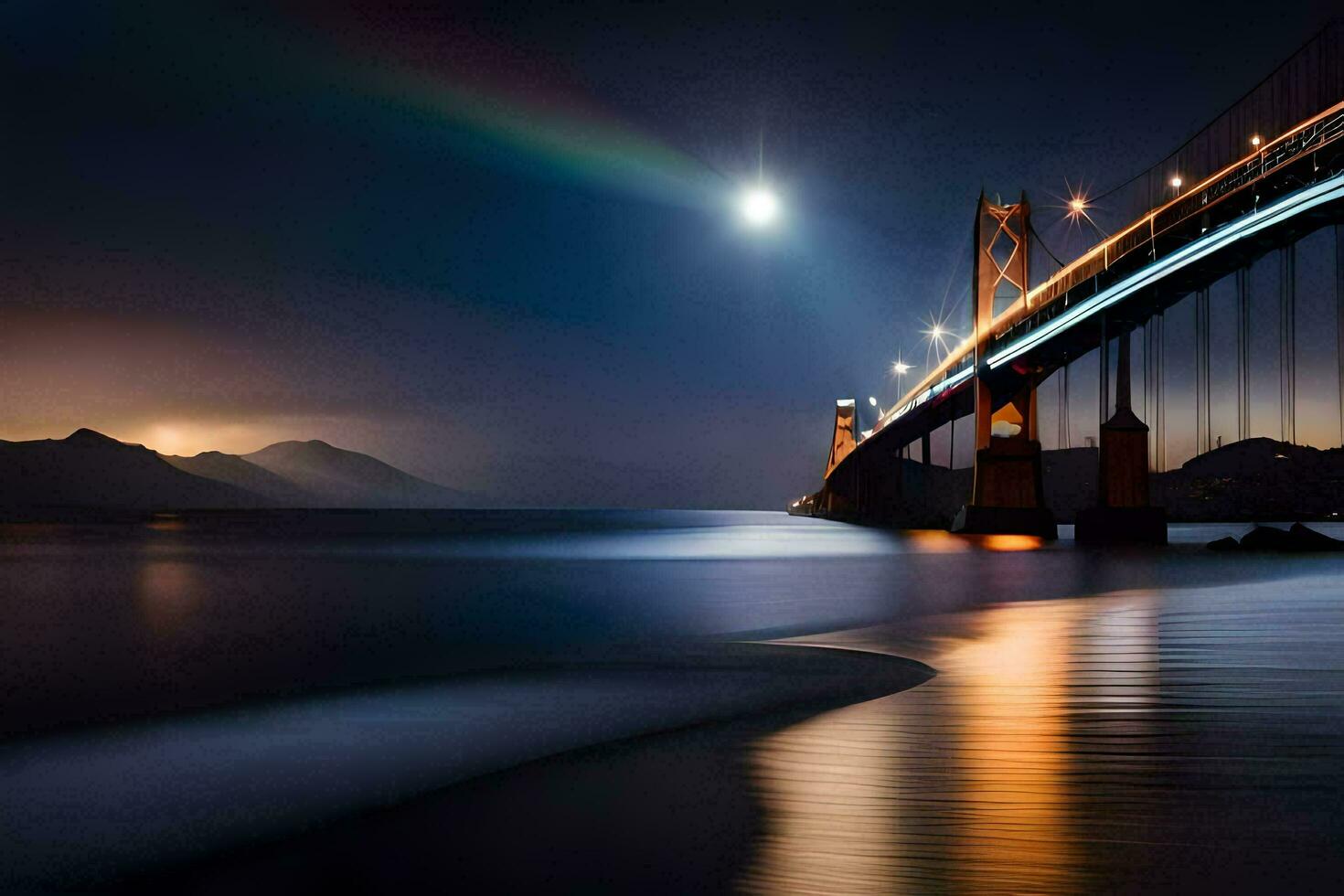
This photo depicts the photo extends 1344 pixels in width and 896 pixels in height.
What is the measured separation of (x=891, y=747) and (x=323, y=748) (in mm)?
3927

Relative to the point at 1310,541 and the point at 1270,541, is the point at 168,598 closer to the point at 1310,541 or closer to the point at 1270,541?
the point at 1310,541

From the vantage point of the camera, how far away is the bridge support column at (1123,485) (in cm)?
4481

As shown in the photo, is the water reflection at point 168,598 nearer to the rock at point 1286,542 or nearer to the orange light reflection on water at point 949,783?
the orange light reflection on water at point 949,783

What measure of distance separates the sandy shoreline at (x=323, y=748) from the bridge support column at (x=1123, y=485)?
121 feet

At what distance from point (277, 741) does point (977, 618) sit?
11.4 metres

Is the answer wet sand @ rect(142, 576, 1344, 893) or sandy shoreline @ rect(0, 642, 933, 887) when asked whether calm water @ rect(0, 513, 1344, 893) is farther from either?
sandy shoreline @ rect(0, 642, 933, 887)

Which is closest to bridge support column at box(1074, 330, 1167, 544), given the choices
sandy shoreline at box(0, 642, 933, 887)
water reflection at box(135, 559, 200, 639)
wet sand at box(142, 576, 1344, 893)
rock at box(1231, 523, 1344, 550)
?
rock at box(1231, 523, 1344, 550)

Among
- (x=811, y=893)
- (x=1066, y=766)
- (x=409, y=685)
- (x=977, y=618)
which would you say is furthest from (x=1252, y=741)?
(x=977, y=618)

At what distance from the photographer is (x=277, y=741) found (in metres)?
7.82

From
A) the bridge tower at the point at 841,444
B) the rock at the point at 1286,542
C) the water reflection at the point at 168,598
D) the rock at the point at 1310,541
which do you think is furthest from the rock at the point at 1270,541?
the bridge tower at the point at 841,444

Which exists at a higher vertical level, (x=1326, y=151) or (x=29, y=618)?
(x=1326, y=151)

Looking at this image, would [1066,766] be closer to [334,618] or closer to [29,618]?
[334,618]

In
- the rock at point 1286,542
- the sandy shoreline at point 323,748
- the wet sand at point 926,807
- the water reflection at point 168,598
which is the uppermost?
the rock at point 1286,542

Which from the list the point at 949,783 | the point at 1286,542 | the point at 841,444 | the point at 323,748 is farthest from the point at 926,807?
the point at 841,444
